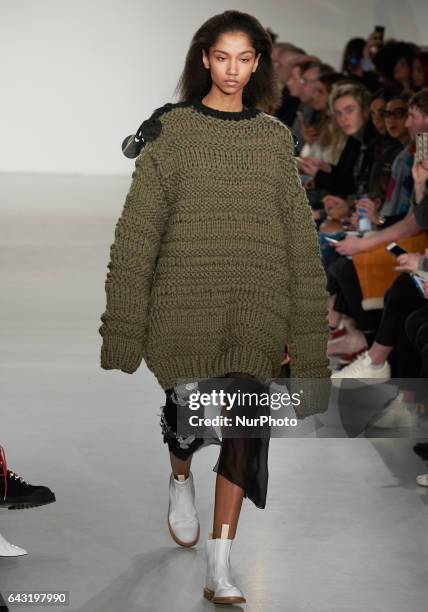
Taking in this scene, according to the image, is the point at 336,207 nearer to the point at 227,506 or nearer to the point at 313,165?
the point at 313,165

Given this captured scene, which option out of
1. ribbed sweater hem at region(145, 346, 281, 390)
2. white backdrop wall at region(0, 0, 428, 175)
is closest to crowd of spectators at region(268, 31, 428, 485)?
ribbed sweater hem at region(145, 346, 281, 390)

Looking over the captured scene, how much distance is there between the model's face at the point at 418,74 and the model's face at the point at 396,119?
2369 mm

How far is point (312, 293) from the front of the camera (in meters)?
2.99

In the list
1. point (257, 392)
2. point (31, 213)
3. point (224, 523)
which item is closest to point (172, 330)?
point (257, 392)

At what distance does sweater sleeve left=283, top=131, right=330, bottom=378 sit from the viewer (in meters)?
2.97

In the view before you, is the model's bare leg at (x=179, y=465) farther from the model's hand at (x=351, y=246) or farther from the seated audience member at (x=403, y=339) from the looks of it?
the model's hand at (x=351, y=246)

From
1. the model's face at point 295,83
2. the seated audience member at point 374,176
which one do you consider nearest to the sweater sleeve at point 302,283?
the seated audience member at point 374,176

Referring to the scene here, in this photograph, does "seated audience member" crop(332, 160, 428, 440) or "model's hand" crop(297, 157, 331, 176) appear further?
"model's hand" crop(297, 157, 331, 176)

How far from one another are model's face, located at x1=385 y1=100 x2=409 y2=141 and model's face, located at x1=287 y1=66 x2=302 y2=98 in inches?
89.1

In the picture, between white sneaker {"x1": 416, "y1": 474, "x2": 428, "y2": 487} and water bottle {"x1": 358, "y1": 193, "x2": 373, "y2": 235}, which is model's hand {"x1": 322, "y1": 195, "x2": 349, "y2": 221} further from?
white sneaker {"x1": 416, "y1": 474, "x2": 428, "y2": 487}

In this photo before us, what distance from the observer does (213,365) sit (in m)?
2.94

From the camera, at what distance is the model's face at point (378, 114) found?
20.0 feet

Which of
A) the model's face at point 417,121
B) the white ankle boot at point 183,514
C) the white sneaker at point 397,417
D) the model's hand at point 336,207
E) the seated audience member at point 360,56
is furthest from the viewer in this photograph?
the seated audience member at point 360,56

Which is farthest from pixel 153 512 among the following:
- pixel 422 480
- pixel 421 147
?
pixel 421 147
